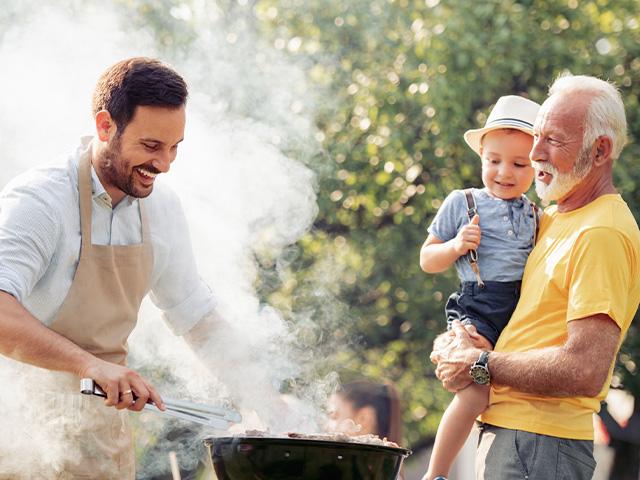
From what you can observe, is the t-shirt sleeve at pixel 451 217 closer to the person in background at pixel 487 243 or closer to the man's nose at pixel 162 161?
the person in background at pixel 487 243

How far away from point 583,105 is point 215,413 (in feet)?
4.71

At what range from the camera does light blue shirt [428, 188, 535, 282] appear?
3.16 metres

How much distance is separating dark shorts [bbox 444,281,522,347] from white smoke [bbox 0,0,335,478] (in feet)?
2.49

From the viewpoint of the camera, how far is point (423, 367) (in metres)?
7.84

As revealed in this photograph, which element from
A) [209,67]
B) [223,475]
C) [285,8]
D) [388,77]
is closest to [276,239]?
[209,67]

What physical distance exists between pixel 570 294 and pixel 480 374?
0.36 m

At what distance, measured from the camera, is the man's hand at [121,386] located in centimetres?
279

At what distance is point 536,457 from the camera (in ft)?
9.50

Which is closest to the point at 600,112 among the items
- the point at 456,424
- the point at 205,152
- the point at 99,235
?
the point at 456,424

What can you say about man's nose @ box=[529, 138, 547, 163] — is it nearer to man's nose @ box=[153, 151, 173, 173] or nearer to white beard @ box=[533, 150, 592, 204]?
white beard @ box=[533, 150, 592, 204]

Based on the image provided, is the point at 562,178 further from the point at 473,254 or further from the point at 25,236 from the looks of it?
the point at 25,236

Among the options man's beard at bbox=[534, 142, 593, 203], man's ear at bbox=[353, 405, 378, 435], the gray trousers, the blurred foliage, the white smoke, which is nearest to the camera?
the gray trousers

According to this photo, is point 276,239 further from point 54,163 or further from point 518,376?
point 518,376

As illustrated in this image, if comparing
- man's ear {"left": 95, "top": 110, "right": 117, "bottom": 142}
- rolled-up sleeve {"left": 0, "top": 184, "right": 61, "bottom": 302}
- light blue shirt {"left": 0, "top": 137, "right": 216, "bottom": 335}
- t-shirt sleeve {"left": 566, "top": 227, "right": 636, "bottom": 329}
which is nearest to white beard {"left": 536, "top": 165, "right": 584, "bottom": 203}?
t-shirt sleeve {"left": 566, "top": 227, "right": 636, "bottom": 329}
